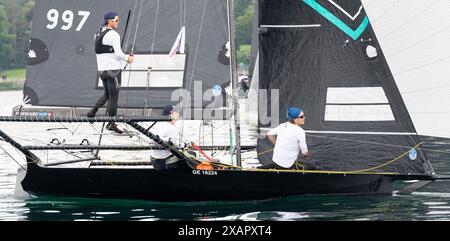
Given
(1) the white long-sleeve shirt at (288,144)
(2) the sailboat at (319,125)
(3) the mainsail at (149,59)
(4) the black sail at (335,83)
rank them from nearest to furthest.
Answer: (1) the white long-sleeve shirt at (288,144) < (2) the sailboat at (319,125) < (4) the black sail at (335,83) < (3) the mainsail at (149,59)

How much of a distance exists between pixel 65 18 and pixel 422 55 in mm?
8937

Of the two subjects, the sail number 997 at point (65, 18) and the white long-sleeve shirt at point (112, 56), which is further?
the sail number 997 at point (65, 18)

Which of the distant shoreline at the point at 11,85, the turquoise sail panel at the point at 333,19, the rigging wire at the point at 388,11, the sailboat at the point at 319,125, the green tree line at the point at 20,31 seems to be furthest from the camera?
the green tree line at the point at 20,31

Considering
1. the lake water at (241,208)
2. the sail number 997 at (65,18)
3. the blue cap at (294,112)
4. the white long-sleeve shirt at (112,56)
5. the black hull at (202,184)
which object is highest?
the sail number 997 at (65,18)

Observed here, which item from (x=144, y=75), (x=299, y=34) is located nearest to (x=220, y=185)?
(x=299, y=34)

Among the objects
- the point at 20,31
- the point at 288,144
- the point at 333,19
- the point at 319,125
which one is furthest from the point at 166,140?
the point at 20,31

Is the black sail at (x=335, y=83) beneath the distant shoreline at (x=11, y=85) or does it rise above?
beneath

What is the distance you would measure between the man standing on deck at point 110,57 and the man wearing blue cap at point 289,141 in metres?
2.62

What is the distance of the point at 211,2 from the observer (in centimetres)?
2038

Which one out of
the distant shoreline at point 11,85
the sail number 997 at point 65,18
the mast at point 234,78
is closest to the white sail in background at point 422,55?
the mast at point 234,78

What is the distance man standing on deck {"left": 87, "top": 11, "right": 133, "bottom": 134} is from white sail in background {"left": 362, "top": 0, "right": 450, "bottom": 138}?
423 centimetres

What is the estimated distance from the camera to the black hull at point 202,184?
612 inches

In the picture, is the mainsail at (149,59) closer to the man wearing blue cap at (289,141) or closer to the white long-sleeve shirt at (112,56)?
the white long-sleeve shirt at (112,56)
